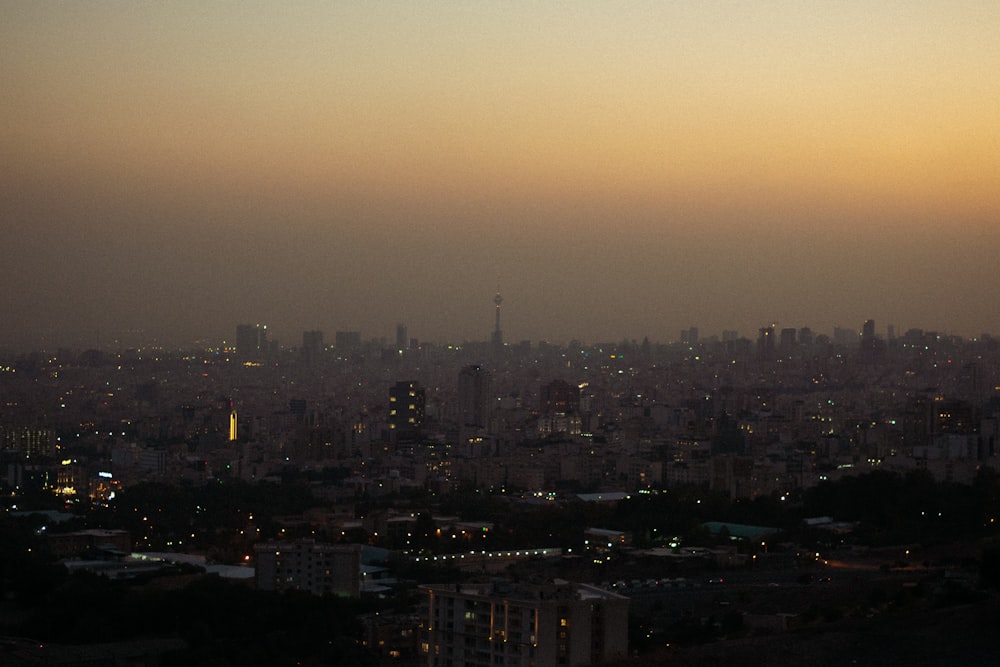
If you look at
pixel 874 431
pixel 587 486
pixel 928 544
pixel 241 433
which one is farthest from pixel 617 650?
pixel 241 433

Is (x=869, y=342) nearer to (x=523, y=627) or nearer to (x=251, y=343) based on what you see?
(x=251, y=343)

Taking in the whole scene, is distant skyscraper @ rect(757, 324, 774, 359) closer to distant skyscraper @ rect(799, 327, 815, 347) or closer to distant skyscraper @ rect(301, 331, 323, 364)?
distant skyscraper @ rect(799, 327, 815, 347)

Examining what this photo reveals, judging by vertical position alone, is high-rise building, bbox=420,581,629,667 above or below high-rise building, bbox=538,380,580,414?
below

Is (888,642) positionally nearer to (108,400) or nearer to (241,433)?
(241,433)

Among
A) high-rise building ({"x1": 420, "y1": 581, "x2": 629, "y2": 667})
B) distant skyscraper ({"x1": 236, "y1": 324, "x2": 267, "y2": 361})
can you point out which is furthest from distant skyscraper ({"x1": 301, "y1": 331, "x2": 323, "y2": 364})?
high-rise building ({"x1": 420, "y1": 581, "x2": 629, "y2": 667})

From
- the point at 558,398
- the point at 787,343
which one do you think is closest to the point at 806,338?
the point at 787,343

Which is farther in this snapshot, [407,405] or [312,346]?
[312,346]
